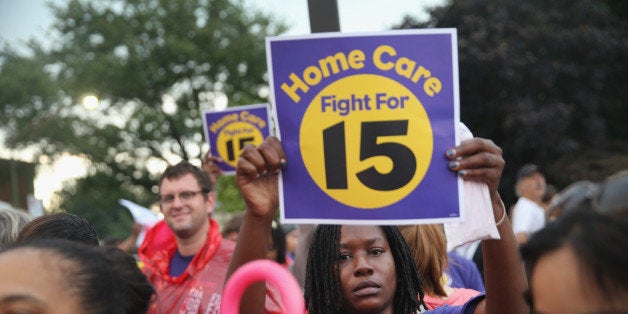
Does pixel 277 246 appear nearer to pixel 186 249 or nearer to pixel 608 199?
pixel 186 249

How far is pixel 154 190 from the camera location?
1496 inches

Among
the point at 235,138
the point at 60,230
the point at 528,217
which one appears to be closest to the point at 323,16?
the point at 60,230

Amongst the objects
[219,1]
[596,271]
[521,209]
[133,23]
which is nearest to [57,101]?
[133,23]

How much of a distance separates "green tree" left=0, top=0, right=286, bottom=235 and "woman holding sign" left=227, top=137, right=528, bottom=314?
102 ft

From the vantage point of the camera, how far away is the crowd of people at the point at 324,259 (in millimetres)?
1488

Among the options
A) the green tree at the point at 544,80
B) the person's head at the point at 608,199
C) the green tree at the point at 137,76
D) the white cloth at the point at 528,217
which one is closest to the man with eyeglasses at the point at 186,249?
the person's head at the point at 608,199

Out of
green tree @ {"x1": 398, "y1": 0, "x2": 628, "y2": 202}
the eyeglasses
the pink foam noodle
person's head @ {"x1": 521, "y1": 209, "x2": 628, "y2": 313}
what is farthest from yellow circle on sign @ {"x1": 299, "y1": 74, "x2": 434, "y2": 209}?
green tree @ {"x1": 398, "y1": 0, "x2": 628, "y2": 202}

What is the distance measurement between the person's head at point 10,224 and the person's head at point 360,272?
1479 mm

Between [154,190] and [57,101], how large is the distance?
624 cm

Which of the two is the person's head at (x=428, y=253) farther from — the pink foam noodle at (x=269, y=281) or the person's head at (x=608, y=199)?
the person's head at (x=608, y=199)

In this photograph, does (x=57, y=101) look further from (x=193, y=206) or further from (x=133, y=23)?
(x=193, y=206)

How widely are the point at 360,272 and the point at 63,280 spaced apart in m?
1.38

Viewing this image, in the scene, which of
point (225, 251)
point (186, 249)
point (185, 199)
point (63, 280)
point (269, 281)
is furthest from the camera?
point (185, 199)

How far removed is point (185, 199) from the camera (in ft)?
16.8
